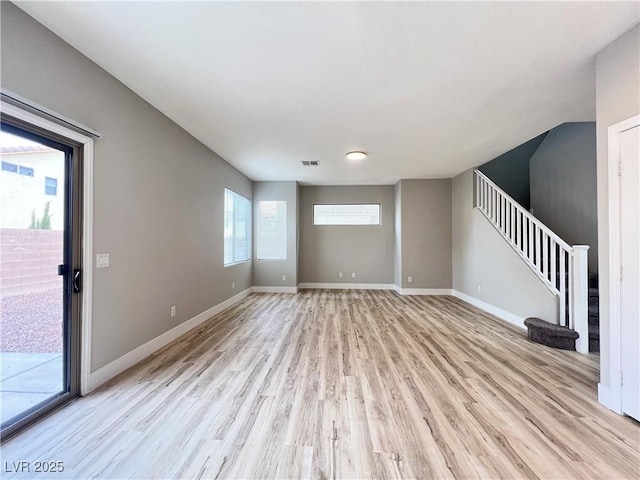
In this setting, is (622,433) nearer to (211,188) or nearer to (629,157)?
(629,157)

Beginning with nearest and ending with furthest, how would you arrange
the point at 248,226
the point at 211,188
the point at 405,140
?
the point at 405,140 → the point at 211,188 → the point at 248,226

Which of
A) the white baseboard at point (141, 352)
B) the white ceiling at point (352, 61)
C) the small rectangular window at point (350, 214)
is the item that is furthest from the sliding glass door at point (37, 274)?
the small rectangular window at point (350, 214)

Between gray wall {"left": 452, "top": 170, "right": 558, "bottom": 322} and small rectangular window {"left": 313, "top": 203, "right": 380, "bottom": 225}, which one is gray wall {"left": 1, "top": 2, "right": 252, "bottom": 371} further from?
gray wall {"left": 452, "top": 170, "right": 558, "bottom": 322}

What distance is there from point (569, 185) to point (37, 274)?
7.51 metres

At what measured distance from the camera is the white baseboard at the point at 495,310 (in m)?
3.95

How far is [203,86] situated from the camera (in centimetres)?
250

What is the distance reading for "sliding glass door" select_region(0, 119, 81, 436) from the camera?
5.57 feet

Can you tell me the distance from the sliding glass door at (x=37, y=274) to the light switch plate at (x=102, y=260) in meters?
0.16

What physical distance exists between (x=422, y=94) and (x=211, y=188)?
3.32 meters

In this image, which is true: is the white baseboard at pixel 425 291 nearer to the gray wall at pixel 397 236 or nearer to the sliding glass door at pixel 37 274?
the gray wall at pixel 397 236

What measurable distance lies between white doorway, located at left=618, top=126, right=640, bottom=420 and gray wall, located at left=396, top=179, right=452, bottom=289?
4.49 m

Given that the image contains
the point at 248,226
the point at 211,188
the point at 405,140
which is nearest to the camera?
the point at 405,140

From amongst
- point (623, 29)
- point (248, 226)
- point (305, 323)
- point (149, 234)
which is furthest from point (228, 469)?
point (248, 226)

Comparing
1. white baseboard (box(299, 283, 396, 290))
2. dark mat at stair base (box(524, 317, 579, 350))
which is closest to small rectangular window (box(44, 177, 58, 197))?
dark mat at stair base (box(524, 317, 579, 350))
